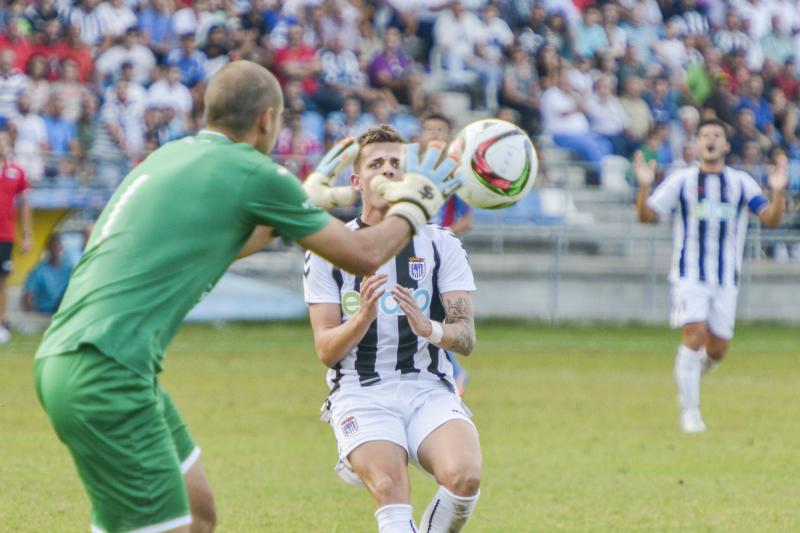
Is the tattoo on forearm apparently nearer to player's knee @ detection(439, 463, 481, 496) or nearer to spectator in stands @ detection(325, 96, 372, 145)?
player's knee @ detection(439, 463, 481, 496)

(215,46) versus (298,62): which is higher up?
(215,46)

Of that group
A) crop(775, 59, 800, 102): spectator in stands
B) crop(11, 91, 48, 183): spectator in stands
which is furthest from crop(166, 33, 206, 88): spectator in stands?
crop(775, 59, 800, 102): spectator in stands

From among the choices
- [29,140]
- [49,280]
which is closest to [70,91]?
[29,140]

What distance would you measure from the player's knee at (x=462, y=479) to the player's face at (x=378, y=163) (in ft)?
4.67

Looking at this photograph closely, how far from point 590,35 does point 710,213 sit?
1536 centimetres

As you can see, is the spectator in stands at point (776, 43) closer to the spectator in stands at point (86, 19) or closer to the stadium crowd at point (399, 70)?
the stadium crowd at point (399, 70)

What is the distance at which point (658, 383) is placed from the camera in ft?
54.0

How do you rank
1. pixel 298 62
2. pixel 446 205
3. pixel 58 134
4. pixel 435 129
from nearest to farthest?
→ pixel 435 129, pixel 446 205, pixel 58 134, pixel 298 62

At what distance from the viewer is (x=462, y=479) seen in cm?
649

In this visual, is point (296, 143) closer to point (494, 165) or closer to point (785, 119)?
point (785, 119)

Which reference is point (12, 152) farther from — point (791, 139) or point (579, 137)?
point (791, 139)

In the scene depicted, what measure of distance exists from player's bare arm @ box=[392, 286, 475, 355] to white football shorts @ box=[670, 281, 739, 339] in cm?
619

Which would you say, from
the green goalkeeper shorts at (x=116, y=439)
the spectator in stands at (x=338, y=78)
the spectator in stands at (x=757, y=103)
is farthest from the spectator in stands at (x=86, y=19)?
the green goalkeeper shorts at (x=116, y=439)

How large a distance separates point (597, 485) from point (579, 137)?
16.2m
